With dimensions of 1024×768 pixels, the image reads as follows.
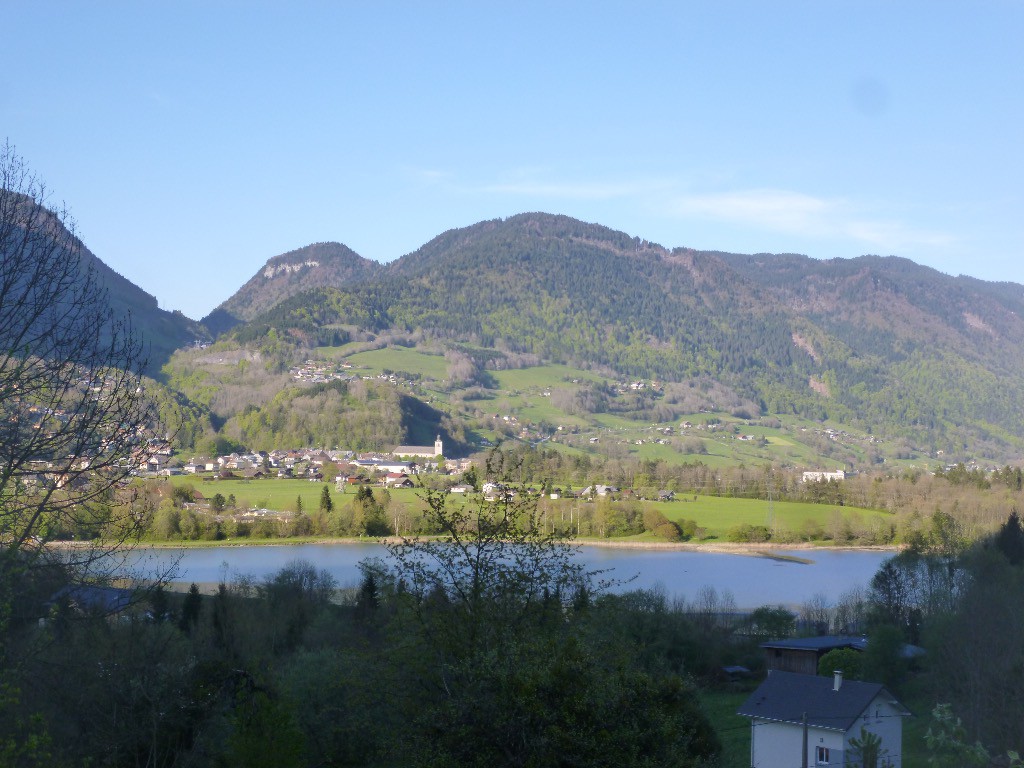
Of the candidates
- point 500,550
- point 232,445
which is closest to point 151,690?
point 500,550

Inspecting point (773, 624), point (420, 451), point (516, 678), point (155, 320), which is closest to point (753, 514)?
point (773, 624)

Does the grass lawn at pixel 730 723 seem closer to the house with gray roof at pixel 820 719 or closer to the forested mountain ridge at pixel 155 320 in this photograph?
the house with gray roof at pixel 820 719

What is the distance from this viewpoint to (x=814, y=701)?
669 inches

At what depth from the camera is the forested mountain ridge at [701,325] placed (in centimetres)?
14025

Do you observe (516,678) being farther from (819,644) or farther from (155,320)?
(155,320)

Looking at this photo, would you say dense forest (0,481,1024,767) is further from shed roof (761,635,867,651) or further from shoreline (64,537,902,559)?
shoreline (64,537,902,559)

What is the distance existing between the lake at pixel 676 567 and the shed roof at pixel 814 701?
16341 millimetres

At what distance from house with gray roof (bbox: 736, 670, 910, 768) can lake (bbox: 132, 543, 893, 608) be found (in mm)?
16729

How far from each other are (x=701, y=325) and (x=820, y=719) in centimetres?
14810

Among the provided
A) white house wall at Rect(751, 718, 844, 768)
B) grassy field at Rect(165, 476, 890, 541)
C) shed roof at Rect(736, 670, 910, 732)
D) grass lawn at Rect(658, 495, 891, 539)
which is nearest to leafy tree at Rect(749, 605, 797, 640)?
shed roof at Rect(736, 670, 910, 732)

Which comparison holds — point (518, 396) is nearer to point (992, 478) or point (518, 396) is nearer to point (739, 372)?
point (739, 372)

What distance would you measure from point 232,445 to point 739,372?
86.2 m

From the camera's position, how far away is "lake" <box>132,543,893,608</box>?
37.2 meters

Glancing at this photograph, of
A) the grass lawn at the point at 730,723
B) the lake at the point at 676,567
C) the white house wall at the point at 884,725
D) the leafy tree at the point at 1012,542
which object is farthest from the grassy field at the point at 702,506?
the white house wall at the point at 884,725
